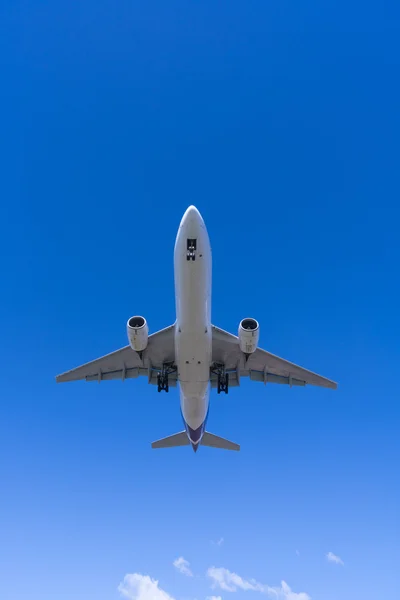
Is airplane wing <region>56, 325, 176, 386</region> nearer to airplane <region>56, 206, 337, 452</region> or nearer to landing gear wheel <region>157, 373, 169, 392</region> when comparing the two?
airplane <region>56, 206, 337, 452</region>

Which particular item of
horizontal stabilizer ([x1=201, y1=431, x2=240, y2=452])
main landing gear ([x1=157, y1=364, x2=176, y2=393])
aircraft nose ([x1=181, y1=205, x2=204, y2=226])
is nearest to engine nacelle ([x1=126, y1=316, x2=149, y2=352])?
main landing gear ([x1=157, y1=364, x2=176, y2=393])

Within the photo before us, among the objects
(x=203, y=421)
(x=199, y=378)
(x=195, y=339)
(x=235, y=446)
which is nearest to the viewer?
(x=195, y=339)

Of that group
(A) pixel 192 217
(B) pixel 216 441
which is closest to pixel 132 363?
(B) pixel 216 441

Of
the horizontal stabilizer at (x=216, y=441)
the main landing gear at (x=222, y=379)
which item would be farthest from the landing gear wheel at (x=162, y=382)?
the horizontal stabilizer at (x=216, y=441)

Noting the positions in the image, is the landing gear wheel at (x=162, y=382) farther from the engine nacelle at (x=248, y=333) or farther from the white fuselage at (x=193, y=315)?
the engine nacelle at (x=248, y=333)

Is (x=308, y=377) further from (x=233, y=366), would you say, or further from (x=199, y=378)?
(x=199, y=378)

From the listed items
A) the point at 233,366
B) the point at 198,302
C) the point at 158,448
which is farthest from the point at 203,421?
the point at 198,302
